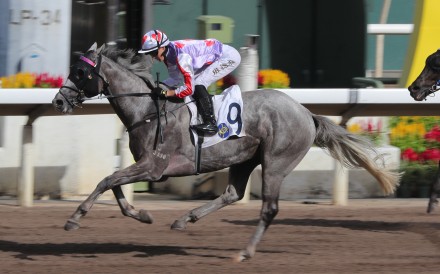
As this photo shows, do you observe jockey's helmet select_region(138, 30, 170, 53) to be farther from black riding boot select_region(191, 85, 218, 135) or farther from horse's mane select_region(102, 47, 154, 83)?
black riding boot select_region(191, 85, 218, 135)

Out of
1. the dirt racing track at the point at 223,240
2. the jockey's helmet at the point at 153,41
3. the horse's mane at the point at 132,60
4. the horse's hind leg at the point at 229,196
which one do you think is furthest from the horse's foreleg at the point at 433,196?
the jockey's helmet at the point at 153,41

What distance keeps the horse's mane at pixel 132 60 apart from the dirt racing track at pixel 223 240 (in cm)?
135

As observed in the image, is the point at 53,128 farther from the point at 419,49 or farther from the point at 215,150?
the point at 419,49

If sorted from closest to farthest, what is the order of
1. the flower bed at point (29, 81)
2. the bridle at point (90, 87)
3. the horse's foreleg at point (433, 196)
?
the bridle at point (90, 87) → the horse's foreleg at point (433, 196) → the flower bed at point (29, 81)

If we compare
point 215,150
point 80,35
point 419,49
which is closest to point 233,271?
point 215,150

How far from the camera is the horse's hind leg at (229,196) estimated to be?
28.5 ft

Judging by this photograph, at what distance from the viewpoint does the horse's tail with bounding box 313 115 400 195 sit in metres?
8.88

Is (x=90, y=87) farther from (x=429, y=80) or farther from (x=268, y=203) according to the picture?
(x=429, y=80)

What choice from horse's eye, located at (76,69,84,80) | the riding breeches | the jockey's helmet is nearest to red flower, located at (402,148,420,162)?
the riding breeches

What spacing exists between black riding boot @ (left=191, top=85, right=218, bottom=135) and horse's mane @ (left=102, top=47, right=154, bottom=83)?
45cm

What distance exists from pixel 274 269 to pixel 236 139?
113 cm

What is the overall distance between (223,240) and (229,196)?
1.43ft

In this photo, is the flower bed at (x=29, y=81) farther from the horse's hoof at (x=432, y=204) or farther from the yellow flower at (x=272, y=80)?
the horse's hoof at (x=432, y=204)

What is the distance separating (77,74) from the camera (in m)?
8.34
